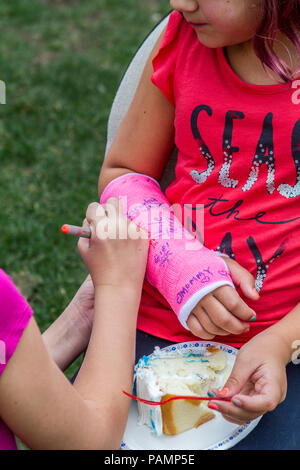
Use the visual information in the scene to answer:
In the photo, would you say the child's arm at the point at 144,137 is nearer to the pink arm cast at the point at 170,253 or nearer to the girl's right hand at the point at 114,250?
the pink arm cast at the point at 170,253

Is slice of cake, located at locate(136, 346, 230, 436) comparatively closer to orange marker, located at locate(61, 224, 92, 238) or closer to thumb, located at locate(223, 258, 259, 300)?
thumb, located at locate(223, 258, 259, 300)

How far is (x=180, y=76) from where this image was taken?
152cm

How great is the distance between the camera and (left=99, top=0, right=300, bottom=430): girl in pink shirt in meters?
1.33

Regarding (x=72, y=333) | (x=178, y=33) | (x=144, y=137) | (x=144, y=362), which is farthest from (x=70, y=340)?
(x=178, y=33)

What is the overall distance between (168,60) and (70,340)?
0.70 metres

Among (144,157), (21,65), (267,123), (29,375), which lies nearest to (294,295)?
(267,123)

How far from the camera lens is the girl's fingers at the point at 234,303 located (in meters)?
1.32

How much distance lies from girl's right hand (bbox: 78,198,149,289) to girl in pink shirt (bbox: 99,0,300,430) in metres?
0.12

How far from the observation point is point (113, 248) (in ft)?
4.55

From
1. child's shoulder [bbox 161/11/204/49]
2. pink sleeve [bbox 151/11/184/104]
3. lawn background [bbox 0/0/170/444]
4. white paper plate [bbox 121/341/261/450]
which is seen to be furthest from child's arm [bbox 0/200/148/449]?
lawn background [bbox 0/0/170/444]

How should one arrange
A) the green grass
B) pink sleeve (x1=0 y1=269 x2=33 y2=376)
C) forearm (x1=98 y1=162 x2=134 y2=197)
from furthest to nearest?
1. the green grass
2. forearm (x1=98 y1=162 x2=134 y2=197)
3. pink sleeve (x1=0 y1=269 x2=33 y2=376)

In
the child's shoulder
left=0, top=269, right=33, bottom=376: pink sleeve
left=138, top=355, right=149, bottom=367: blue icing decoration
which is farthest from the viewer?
the child's shoulder

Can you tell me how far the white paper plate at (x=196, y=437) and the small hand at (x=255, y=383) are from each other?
48 mm

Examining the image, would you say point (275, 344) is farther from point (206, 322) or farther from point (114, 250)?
point (114, 250)
